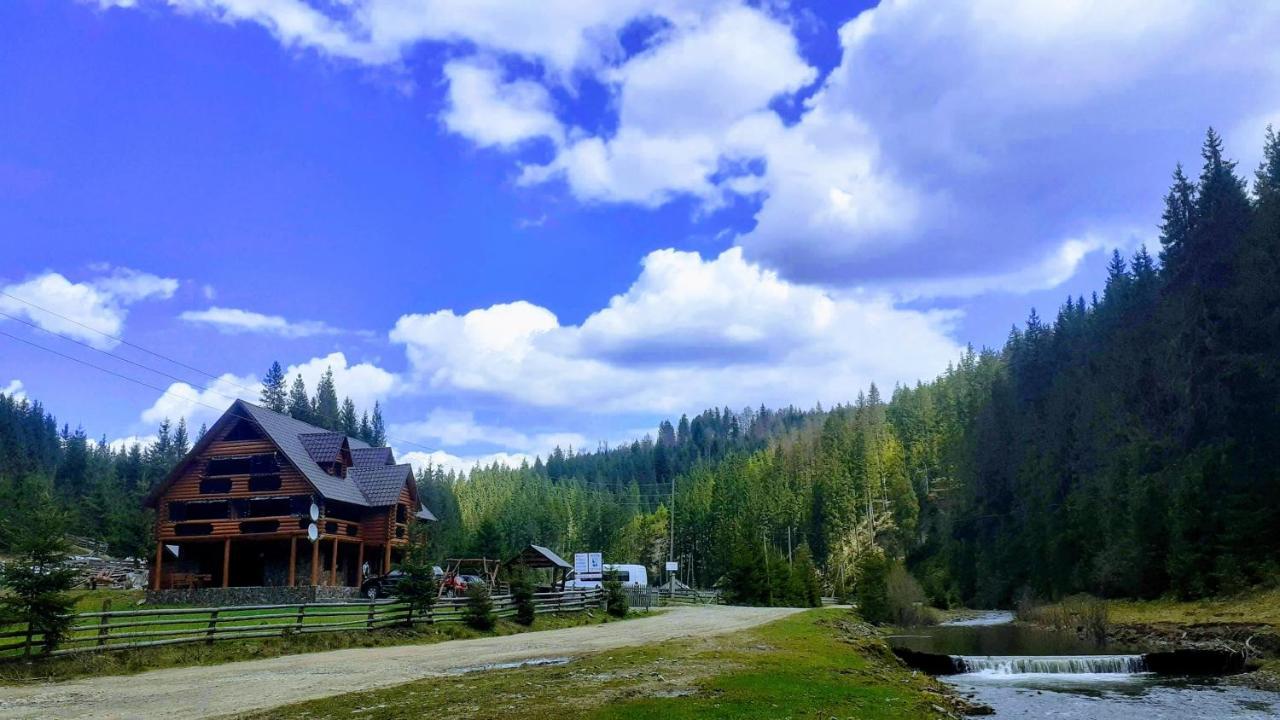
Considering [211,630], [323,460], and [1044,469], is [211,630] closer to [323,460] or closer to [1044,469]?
[323,460]

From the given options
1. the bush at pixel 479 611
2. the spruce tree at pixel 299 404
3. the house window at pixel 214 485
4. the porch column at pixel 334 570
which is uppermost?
the spruce tree at pixel 299 404

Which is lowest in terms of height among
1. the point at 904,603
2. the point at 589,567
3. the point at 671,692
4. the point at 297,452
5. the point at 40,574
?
the point at 904,603

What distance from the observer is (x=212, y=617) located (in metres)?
27.6

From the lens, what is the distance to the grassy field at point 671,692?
51.7 feet

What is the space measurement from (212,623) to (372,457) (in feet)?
116

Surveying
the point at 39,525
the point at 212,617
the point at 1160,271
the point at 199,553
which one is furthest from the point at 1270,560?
the point at 199,553

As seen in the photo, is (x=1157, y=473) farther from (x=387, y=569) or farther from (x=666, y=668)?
(x=387, y=569)

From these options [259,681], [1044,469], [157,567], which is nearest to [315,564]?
[157,567]

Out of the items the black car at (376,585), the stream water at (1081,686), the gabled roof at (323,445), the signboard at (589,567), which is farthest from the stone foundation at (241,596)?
the stream water at (1081,686)

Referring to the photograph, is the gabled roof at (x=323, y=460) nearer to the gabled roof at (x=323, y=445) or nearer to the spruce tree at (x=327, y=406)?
the gabled roof at (x=323, y=445)

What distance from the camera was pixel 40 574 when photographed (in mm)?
22516

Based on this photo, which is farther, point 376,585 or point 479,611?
point 376,585

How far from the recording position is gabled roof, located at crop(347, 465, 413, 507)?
191ft

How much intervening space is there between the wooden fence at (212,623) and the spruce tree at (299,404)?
279 feet
